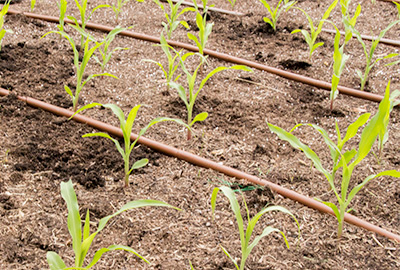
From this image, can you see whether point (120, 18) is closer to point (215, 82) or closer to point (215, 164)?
point (215, 82)

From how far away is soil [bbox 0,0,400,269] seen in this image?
192cm

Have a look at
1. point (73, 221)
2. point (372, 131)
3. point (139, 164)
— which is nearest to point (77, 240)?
point (73, 221)

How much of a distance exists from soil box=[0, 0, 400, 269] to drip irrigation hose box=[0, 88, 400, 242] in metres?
0.03

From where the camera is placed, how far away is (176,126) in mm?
2770

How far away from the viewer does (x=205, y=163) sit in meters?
2.39

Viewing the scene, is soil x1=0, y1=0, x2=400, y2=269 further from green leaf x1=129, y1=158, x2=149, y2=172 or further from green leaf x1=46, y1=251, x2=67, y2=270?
green leaf x1=46, y1=251, x2=67, y2=270

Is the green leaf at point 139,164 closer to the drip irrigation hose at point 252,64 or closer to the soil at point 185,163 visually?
the soil at point 185,163

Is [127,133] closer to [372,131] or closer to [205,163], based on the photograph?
[205,163]

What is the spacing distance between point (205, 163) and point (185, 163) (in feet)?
0.38

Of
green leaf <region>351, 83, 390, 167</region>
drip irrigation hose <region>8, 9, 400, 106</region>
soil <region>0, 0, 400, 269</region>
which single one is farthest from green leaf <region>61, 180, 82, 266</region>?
drip irrigation hose <region>8, 9, 400, 106</region>

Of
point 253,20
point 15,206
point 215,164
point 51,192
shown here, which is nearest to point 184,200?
point 215,164

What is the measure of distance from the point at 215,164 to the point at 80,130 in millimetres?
827

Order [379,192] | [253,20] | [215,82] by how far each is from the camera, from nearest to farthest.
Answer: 1. [379,192]
2. [215,82]
3. [253,20]

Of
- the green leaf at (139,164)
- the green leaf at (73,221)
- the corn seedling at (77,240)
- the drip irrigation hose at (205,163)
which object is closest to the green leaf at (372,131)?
the drip irrigation hose at (205,163)
